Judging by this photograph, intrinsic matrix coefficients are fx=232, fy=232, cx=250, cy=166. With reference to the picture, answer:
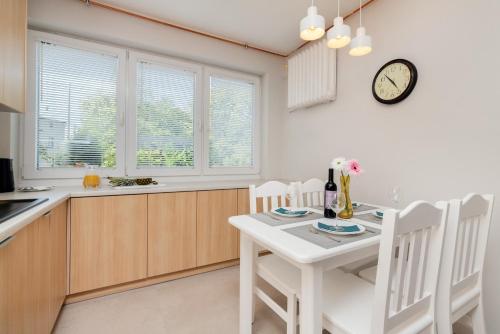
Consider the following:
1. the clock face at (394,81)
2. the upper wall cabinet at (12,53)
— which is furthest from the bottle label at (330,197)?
the upper wall cabinet at (12,53)

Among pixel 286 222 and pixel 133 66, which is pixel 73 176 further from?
pixel 286 222

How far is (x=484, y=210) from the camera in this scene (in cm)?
113

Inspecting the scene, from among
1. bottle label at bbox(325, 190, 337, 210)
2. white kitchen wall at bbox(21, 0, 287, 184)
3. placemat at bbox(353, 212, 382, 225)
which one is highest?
white kitchen wall at bbox(21, 0, 287, 184)

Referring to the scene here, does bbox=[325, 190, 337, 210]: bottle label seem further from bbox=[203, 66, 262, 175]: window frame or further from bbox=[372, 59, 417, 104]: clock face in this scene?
bbox=[203, 66, 262, 175]: window frame

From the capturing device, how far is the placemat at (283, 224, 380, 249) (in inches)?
40.7

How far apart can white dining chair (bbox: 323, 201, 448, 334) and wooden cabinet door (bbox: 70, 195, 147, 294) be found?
1.64m

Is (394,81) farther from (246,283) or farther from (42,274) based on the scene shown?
(42,274)

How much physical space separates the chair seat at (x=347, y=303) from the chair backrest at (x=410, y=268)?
0.12m

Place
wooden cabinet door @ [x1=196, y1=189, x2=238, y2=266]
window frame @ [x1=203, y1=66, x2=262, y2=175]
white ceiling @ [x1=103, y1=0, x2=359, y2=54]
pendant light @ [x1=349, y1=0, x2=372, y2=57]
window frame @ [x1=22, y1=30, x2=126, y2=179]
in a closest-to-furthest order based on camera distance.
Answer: pendant light @ [x1=349, y1=0, x2=372, y2=57] < window frame @ [x1=22, y1=30, x2=126, y2=179] < white ceiling @ [x1=103, y1=0, x2=359, y2=54] < wooden cabinet door @ [x1=196, y1=189, x2=238, y2=266] < window frame @ [x1=203, y1=66, x2=262, y2=175]

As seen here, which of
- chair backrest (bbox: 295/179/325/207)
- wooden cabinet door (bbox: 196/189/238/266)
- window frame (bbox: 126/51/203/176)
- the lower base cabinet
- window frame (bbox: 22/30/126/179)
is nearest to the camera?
the lower base cabinet

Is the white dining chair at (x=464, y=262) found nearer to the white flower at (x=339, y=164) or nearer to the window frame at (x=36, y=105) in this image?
the white flower at (x=339, y=164)

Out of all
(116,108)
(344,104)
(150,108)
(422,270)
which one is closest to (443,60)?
(344,104)

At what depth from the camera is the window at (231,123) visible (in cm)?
290

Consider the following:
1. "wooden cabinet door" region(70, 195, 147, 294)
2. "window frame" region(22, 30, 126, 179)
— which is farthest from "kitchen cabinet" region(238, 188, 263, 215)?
"window frame" region(22, 30, 126, 179)
